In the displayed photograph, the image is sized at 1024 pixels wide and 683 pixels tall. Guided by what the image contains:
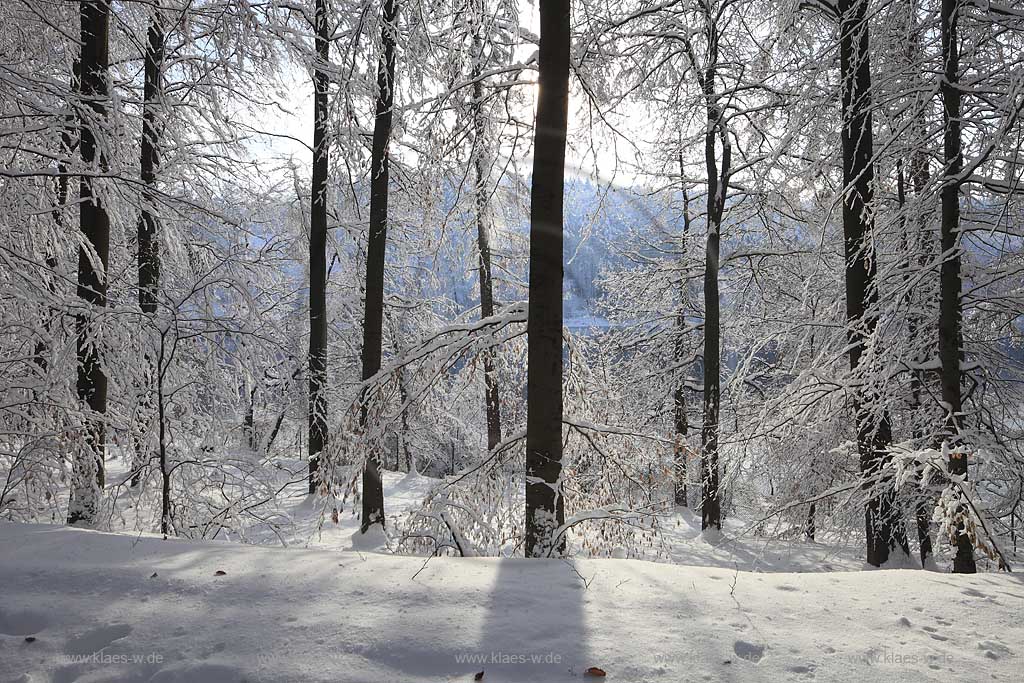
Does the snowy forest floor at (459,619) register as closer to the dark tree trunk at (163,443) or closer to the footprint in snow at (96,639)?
the footprint in snow at (96,639)

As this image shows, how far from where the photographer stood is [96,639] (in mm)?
2533

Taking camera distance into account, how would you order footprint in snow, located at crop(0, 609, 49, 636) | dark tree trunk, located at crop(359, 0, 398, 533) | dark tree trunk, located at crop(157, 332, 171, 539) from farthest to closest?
dark tree trunk, located at crop(359, 0, 398, 533), dark tree trunk, located at crop(157, 332, 171, 539), footprint in snow, located at crop(0, 609, 49, 636)

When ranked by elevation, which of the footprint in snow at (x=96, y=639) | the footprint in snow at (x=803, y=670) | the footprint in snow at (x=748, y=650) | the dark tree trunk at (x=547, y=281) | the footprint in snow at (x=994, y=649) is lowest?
the footprint in snow at (x=994, y=649)

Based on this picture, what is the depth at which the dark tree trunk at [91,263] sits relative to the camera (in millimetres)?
5270

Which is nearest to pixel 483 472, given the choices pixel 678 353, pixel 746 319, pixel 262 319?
pixel 262 319

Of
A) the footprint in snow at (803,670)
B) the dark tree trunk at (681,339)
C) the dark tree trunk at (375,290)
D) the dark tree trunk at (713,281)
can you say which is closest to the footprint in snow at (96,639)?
the footprint in snow at (803,670)

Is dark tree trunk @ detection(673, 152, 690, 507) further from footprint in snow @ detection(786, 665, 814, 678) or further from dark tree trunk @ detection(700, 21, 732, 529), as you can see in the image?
footprint in snow @ detection(786, 665, 814, 678)

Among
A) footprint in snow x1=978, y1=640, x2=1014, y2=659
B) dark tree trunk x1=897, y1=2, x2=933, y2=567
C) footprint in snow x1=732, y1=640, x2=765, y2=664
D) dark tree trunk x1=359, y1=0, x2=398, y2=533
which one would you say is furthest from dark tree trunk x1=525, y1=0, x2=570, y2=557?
dark tree trunk x1=359, y1=0, x2=398, y2=533

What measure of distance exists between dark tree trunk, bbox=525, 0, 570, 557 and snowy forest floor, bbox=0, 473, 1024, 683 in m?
1.03

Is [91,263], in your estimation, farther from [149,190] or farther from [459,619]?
[459,619]

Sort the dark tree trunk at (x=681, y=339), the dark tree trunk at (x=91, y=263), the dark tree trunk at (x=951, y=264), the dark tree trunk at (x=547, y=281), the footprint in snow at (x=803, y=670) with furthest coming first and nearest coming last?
the dark tree trunk at (x=681, y=339)
the dark tree trunk at (x=951, y=264)
the dark tree trunk at (x=91, y=263)
the dark tree trunk at (x=547, y=281)
the footprint in snow at (x=803, y=670)

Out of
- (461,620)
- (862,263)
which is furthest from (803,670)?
(862,263)

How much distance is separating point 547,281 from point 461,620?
268 centimetres

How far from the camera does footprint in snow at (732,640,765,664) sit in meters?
2.48
